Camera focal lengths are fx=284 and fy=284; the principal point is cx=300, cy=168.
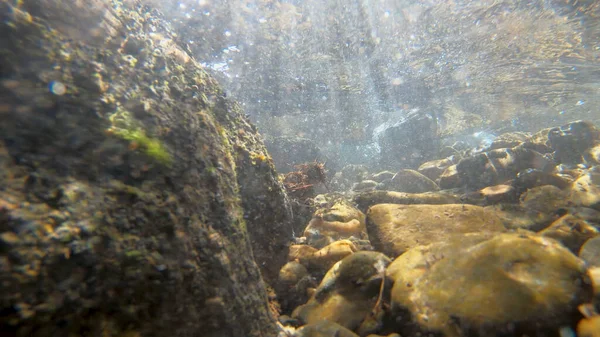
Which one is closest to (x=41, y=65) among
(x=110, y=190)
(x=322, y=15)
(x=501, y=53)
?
(x=110, y=190)

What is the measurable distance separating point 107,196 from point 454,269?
10.5 feet

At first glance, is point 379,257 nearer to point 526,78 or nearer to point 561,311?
point 561,311

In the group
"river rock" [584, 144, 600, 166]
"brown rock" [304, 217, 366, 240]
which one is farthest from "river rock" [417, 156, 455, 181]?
"brown rock" [304, 217, 366, 240]

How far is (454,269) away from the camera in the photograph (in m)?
2.91

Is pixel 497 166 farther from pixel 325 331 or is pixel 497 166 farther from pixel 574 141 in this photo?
pixel 325 331

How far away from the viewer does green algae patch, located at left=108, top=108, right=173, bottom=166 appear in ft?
7.98

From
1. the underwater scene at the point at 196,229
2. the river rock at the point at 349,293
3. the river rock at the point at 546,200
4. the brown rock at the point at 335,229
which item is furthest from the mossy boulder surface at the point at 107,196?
the river rock at the point at 546,200

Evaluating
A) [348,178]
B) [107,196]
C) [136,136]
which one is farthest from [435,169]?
[107,196]

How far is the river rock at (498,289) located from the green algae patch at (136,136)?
9.14 feet

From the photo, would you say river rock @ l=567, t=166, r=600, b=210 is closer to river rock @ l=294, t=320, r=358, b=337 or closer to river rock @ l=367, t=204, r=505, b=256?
river rock @ l=367, t=204, r=505, b=256

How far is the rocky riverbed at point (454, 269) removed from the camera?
237 cm

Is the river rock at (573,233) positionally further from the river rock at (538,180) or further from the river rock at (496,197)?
the river rock at (538,180)

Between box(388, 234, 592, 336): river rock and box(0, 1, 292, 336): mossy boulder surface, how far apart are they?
162cm

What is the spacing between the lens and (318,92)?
19.0 metres
